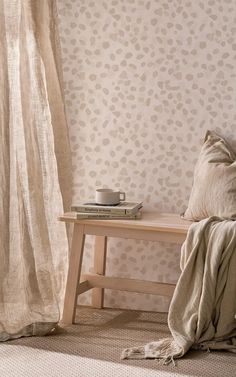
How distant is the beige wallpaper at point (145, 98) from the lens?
4.06m

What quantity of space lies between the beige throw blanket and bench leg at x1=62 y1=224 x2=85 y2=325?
0.55m

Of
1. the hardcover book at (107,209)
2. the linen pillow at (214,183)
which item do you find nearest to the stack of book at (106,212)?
the hardcover book at (107,209)

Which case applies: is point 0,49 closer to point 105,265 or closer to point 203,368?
point 105,265

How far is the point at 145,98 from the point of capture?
4207 millimetres

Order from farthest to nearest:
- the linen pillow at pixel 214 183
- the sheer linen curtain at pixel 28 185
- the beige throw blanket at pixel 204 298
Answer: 1. the linen pillow at pixel 214 183
2. the sheer linen curtain at pixel 28 185
3. the beige throw blanket at pixel 204 298

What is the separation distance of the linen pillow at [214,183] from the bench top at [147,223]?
94mm

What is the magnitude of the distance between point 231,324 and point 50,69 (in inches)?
62.9

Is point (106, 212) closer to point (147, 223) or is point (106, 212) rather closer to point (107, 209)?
Answer: point (107, 209)

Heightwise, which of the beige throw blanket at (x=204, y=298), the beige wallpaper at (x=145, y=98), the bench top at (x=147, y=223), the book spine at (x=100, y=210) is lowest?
the beige throw blanket at (x=204, y=298)

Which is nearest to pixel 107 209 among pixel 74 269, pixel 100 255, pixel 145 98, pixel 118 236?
pixel 118 236

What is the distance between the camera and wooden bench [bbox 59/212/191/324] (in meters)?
3.77

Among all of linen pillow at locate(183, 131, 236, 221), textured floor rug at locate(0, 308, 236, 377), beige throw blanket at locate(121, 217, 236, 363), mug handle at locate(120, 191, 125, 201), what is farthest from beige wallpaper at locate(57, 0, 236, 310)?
beige throw blanket at locate(121, 217, 236, 363)

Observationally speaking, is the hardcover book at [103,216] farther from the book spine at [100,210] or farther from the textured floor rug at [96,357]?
the textured floor rug at [96,357]

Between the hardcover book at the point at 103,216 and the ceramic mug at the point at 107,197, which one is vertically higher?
the ceramic mug at the point at 107,197
